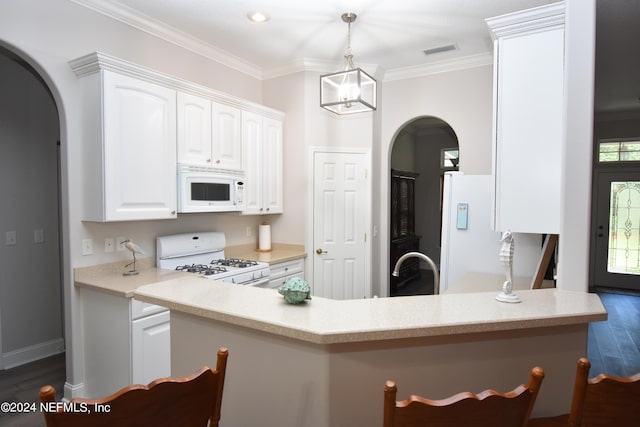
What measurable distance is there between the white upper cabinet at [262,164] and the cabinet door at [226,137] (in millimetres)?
99

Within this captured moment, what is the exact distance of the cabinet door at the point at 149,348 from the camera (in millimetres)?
2408

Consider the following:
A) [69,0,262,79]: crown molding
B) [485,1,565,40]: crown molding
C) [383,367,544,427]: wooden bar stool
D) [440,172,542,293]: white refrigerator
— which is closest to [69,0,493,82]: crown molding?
[69,0,262,79]: crown molding

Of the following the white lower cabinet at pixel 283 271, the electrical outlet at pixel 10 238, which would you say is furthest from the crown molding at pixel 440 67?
the electrical outlet at pixel 10 238

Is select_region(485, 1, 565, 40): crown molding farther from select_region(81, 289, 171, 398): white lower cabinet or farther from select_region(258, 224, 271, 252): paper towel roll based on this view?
select_region(258, 224, 271, 252): paper towel roll

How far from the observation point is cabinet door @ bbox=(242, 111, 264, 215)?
373cm

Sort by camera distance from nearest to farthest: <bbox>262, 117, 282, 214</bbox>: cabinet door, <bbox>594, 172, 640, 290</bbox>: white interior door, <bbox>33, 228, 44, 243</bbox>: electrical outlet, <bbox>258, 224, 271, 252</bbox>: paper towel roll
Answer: <bbox>33, 228, 44, 243</bbox>: electrical outlet → <bbox>262, 117, 282, 214</bbox>: cabinet door → <bbox>258, 224, 271, 252</bbox>: paper towel roll → <bbox>594, 172, 640, 290</bbox>: white interior door

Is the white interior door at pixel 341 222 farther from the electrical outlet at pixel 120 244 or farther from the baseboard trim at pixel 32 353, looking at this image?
the baseboard trim at pixel 32 353

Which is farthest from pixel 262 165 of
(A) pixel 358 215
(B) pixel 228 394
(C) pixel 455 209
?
(B) pixel 228 394

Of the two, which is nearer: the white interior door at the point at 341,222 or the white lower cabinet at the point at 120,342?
the white lower cabinet at the point at 120,342

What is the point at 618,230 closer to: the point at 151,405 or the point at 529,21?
the point at 529,21

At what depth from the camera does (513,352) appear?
52.9 inches

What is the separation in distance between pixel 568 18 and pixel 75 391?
143 inches

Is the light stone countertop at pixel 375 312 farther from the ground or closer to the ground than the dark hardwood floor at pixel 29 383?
farther from the ground

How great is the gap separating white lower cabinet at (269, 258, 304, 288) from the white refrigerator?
1.45 meters
